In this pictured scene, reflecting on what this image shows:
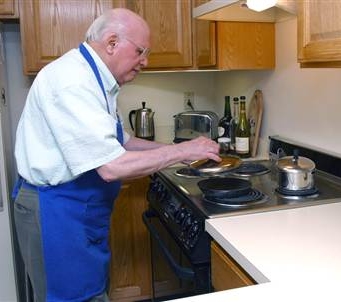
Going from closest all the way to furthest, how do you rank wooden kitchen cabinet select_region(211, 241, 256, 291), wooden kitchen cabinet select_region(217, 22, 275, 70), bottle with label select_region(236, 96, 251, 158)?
wooden kitchen cabinet select_region(211, 241, 256, 291), wooden kitchen cabinet select_region(217, 22, 275, 70), bottle with label select_region(236, 96, 251, 158)

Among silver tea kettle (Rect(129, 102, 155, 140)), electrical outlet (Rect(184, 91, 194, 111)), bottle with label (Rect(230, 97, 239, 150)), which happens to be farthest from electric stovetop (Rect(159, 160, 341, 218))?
electrical outlet (Rect(184, 91, 194, 111))

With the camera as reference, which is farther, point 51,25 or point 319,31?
point 51,25

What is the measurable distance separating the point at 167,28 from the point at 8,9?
80cm

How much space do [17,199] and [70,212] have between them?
0.23 meters

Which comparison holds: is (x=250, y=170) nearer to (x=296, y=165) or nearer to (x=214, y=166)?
(x=214, y=166)

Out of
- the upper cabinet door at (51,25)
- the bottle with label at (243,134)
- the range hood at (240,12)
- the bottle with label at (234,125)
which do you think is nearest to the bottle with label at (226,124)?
the bottle with label at (234,125)

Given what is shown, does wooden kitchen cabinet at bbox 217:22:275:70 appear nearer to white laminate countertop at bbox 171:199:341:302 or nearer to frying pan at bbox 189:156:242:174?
frying pan at bbox 189:156:242:174

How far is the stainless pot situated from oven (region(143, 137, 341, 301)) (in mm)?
38

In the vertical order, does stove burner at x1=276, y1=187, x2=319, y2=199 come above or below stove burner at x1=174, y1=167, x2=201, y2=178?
below

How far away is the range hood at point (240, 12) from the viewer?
1428 millimetres

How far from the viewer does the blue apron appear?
1.40 metres

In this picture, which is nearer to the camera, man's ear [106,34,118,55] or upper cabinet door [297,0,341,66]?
upper cabinet door [297,0,341,66]

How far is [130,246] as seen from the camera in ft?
7.86

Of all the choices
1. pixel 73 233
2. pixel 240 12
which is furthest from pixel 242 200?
pixel 240 12
